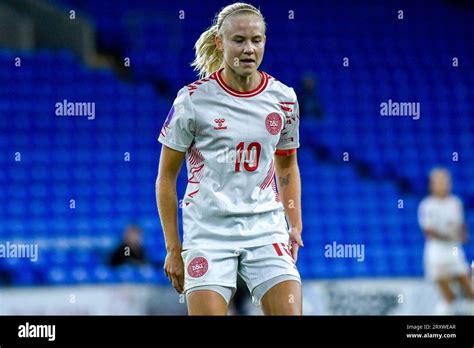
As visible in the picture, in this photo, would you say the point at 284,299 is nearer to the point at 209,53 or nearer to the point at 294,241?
the point at 294,241

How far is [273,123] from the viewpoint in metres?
3.81

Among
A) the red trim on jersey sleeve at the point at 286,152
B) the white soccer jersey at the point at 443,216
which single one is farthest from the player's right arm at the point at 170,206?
the white soccer jersey at the point at 443,216

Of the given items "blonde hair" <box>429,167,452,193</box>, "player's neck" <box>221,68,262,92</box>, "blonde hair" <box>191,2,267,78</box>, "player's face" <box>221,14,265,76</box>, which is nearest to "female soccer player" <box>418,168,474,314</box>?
"blonde hair" <box>429,167,452,193</box>

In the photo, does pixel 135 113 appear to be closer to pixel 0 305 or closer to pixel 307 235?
pixel 307 235

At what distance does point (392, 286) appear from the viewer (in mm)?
8273

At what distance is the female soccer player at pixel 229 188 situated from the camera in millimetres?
3691

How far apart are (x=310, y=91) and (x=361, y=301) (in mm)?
2670

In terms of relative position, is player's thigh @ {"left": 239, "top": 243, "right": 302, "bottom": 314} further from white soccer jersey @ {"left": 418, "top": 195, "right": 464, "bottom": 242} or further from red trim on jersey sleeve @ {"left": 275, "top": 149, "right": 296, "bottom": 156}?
white soccer jersey @ {"left": 418, "top": 195, "right": 464, "bottom": 242}
